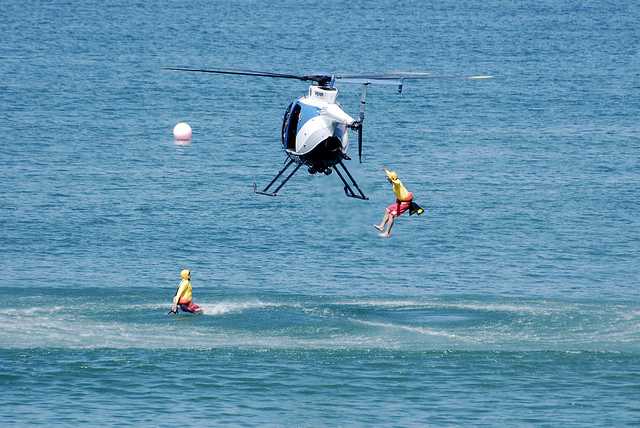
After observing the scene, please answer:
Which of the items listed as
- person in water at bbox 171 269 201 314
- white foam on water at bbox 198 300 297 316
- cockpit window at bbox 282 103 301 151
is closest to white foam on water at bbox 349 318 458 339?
white foam on water at bbox 198 300 297 316

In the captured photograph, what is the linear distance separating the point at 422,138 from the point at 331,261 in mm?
31381

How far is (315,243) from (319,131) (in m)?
25.8

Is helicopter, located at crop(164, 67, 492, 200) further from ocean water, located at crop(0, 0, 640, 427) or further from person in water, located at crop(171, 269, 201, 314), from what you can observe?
ocean water, located at crop(0, 0, 640, 427)

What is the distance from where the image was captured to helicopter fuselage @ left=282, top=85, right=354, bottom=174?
59219 mm

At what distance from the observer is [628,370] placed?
61.7 metres

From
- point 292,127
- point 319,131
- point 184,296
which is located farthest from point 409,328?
point 319,131

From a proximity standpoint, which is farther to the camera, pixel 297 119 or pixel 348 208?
pixel 348 208

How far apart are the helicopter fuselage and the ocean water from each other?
7398 mm

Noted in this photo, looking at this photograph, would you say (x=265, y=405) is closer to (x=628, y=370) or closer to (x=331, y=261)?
(x=628, y=370)

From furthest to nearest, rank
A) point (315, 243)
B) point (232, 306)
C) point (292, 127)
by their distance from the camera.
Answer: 1. point (315, 243)
2. point (232, 306)
3. point (292, 127)

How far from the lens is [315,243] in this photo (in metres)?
84.7

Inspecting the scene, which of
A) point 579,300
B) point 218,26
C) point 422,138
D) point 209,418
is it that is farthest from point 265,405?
point 218,26

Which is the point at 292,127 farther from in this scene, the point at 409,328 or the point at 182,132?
the point at 182,132

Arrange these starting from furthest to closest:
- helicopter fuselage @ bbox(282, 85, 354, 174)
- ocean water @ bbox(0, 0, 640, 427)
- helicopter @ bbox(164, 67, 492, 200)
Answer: ocean water @ bbox(0, 0, 640, 427) → helicopter fuselage @ bbox(282, 85, 354, 174) → helicopter @ bbox(164, 67, 492, 200)
